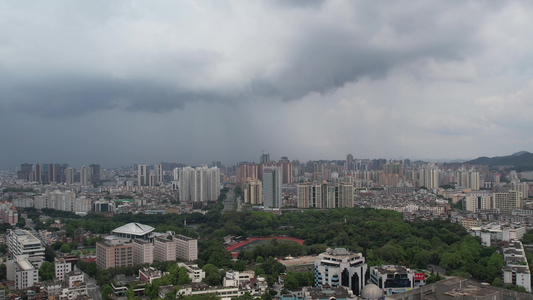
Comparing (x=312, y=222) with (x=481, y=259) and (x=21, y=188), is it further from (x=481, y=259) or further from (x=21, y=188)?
(x=21, y=188)

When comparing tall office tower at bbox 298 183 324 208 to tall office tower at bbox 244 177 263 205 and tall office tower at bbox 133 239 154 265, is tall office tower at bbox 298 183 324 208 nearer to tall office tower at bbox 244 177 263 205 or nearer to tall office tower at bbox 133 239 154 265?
tall office tower at bbox 244 177 263 205

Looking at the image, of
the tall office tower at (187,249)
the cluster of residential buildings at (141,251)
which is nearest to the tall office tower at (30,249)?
the cluster of residential buildings at (141,251)

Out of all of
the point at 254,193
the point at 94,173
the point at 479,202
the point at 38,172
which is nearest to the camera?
the point at 479,202

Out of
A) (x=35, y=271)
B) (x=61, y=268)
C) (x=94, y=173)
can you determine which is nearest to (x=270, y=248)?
(x=61, y=268)

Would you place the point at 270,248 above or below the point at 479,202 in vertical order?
below

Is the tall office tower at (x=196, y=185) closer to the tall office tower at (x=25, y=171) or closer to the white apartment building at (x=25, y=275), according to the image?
the white apartment building at (x=25, y=275)

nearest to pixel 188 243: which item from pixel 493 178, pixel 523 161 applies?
pixel 493 178

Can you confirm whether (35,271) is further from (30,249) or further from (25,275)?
(30,249)

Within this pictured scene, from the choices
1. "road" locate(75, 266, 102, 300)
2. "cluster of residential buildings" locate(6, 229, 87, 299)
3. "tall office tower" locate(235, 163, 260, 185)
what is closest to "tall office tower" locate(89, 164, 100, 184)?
"tall office tower" locate(235, 163, 260, 185)
